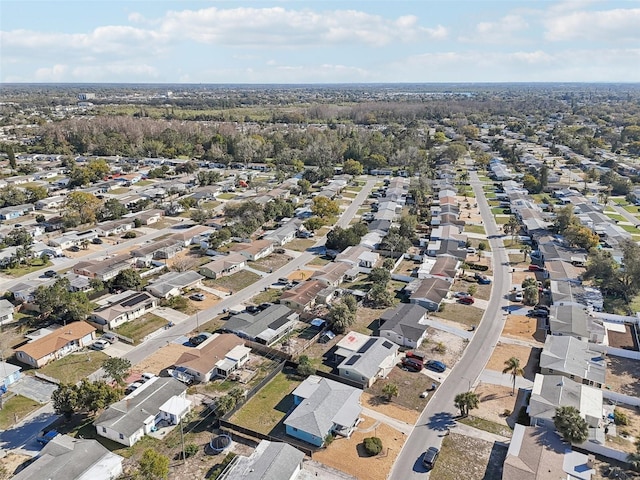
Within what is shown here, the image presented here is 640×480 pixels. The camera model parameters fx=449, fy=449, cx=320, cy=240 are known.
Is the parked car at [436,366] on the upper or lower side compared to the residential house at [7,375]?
lower

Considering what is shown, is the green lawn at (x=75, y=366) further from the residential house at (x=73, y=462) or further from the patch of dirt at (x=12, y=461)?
the residential house at (x=73, y=462)

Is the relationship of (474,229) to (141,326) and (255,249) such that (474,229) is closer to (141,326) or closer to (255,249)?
(255,249)

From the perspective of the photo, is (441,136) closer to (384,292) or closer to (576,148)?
(576,148)

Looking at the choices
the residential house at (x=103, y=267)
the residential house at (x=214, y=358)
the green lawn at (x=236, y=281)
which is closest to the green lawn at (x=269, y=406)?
the residential house at (x=214, y=358)

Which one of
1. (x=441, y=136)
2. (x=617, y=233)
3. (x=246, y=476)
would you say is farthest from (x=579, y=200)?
(x=246, y=476)

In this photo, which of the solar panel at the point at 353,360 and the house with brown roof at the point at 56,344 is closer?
the solar panel at the point at 353,360

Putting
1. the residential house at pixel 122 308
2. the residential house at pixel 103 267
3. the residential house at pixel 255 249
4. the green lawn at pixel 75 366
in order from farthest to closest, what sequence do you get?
the residential house at pixel 255 249 < the residential house at pixel 103 267 < the residential house at pixel 122 308 < the green lawn at pixel 75 366
